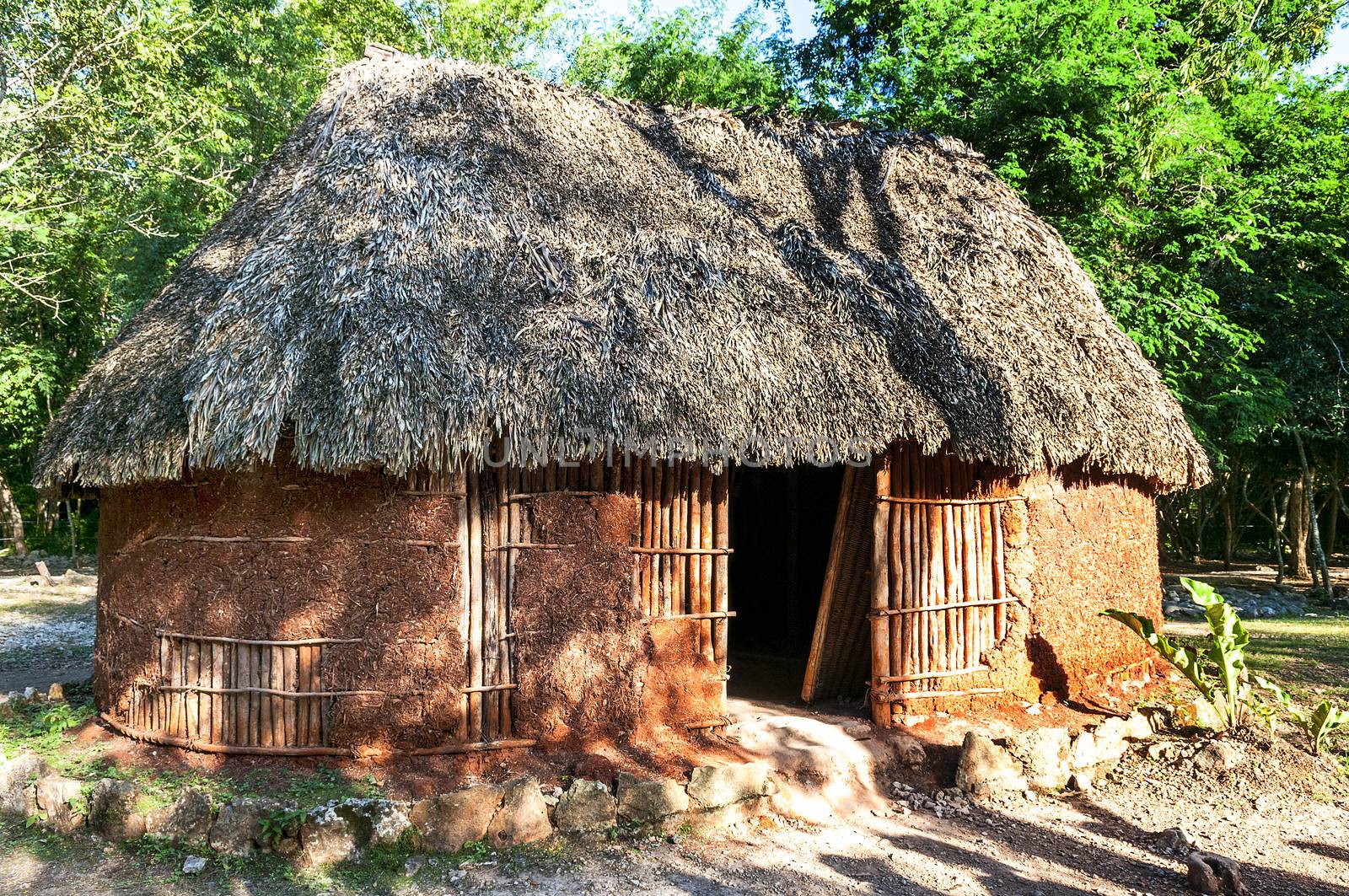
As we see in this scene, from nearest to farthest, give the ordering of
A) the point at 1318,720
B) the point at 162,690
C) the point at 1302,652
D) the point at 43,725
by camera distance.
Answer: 1. the point at 162,690
2. the point at 43,725
3. the point at 1318,720
4. the point at 1302,652

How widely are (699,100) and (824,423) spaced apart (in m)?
11.6

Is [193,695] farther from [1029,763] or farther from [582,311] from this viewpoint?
[1029,763]

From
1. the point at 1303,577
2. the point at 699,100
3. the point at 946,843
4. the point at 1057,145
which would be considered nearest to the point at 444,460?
the point at 946,843

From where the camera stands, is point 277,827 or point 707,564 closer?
point 277,827

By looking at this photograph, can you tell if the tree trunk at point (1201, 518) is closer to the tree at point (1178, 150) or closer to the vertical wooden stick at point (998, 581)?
the tree at point (1178, 150)

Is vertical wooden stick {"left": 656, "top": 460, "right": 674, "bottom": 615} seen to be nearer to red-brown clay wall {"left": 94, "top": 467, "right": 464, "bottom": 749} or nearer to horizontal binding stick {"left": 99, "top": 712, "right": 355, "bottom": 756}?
red-brown clay wall {"left": 94, "top": 467, "right": 464, "bottom": 749}

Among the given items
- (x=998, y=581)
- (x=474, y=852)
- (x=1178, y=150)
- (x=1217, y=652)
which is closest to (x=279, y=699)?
(x=474, y=852)

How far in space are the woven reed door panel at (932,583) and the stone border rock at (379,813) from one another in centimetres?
156

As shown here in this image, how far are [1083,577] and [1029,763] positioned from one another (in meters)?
1.72

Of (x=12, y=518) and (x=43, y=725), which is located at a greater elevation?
(x=12, y=518)

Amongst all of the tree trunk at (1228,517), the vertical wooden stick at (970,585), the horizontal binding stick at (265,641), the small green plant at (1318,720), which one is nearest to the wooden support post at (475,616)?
the horizontal binding stick at (265,641)

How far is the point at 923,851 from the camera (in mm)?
5238

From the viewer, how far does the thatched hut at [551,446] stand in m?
5.56

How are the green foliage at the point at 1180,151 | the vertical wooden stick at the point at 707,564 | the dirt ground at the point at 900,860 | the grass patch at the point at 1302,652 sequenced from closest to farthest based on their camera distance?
the dirt ground at the point at 900,860 → the vertical wooden stick at the point at 707,564 → the grass patch at the point at 1302,652 → the green foliage at the point at 1180,151
